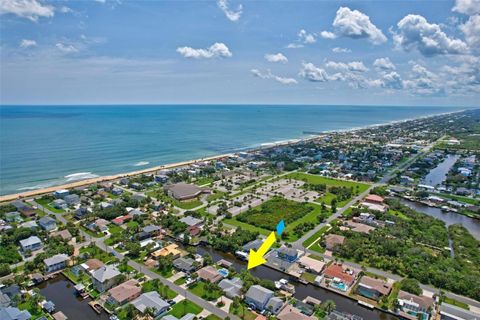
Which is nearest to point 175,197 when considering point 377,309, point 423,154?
point 377,309

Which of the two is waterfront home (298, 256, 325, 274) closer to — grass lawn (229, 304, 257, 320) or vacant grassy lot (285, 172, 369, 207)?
grass lawn (229, 304, 257, 320)

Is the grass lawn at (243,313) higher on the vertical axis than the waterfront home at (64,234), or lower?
lower

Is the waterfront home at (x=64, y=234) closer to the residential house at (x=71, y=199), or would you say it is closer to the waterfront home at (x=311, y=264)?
the residential house at (x=71, y=199)

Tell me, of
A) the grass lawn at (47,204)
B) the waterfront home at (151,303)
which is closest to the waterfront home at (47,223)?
the grass lawn at (47,204)

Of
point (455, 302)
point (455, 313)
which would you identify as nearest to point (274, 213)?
point (455, 302)

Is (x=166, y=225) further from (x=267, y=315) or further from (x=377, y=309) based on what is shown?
(x=377, y=309)

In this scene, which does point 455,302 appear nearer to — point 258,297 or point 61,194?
point 258,297
